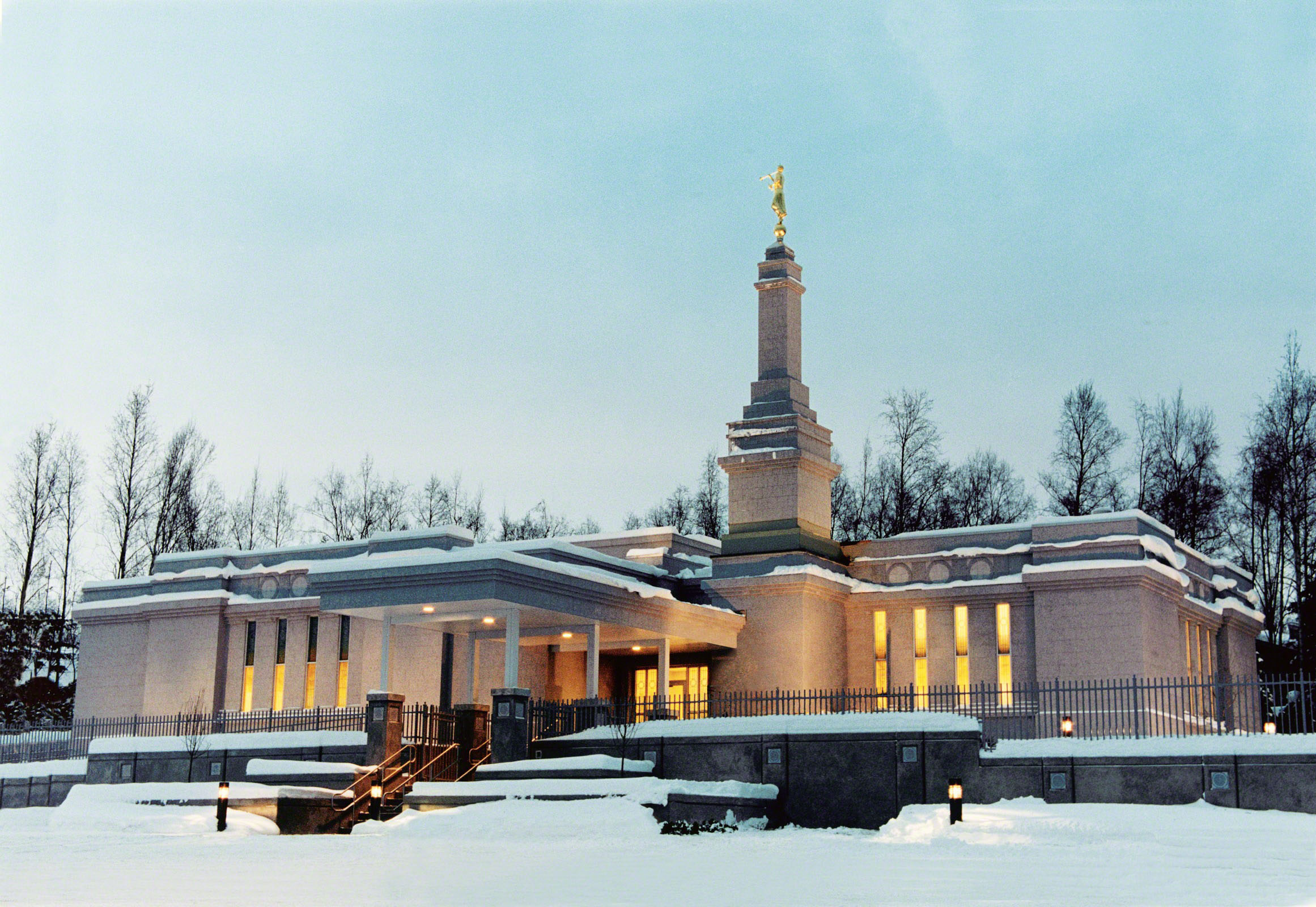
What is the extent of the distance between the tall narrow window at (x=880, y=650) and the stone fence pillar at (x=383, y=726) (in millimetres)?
15684

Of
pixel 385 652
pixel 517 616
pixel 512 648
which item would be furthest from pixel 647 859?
pixel 385 652

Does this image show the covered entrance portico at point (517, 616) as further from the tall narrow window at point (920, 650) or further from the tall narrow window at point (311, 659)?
the tall narrow window at point (920, 650)

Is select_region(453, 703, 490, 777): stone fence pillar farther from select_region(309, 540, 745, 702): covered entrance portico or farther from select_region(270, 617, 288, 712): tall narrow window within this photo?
select_region(270, 617, 288, 712): tall narrow window

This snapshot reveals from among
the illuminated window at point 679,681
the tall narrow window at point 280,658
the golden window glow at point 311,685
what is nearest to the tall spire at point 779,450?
the illuminated window at point 679,681

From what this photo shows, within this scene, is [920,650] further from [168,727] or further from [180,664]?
[180,664]

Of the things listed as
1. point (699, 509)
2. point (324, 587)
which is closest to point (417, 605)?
point (324, 587)

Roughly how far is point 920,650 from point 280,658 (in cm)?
1993

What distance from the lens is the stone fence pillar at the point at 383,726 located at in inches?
1282

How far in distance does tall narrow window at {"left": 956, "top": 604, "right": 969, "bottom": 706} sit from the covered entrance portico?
244 inches

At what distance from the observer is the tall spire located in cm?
4357

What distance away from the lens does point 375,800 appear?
93.4 feet

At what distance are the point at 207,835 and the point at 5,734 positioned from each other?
2593 cm

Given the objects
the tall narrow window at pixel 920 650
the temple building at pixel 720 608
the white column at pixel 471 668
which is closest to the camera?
the temple building at pixel 720 608

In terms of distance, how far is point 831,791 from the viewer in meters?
29.5
